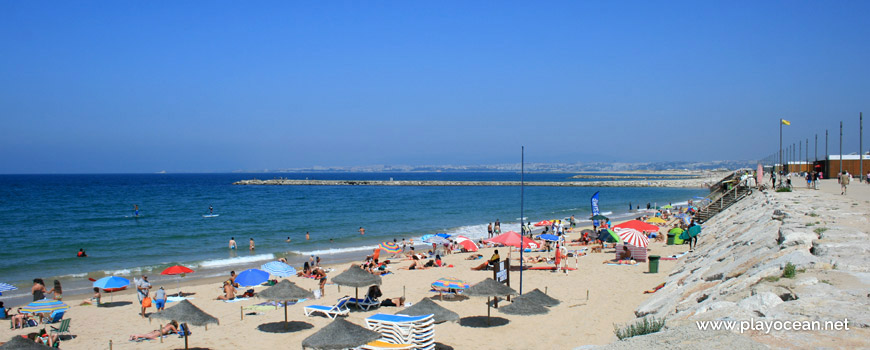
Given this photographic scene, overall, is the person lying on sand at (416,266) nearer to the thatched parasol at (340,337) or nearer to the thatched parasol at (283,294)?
the thatched parasol at (283,294)

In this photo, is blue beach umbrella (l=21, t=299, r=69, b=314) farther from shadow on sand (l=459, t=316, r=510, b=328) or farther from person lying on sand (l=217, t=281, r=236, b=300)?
shadow on sand (l=459, t=316, r=510, b=328)

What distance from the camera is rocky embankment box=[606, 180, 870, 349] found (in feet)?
17.9

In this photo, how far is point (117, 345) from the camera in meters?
12.7

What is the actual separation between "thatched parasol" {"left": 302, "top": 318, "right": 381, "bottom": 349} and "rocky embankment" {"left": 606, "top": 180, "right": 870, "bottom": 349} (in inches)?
214

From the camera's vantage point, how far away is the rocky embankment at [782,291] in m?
5.45

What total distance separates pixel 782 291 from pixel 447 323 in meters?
8.02

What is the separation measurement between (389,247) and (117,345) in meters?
13.7

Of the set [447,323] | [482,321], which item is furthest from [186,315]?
[482,321]

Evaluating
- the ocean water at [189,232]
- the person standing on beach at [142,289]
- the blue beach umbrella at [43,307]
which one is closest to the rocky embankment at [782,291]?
the person standing on beach at [142,289]

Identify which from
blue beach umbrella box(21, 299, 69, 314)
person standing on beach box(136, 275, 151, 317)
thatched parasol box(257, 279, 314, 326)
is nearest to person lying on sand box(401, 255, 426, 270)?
thatched parasol box(257, 279, 314, 326)

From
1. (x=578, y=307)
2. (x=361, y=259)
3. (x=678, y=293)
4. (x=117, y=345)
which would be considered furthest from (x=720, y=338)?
(x=361, y=259)

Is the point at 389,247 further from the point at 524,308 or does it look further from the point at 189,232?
the point at 189,232

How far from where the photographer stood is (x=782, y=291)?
304 inches

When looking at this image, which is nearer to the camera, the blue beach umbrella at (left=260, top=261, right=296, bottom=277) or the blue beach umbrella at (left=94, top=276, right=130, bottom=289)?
the blue beach umbrella at (left=94, top=276, right=130, bottom=289)
